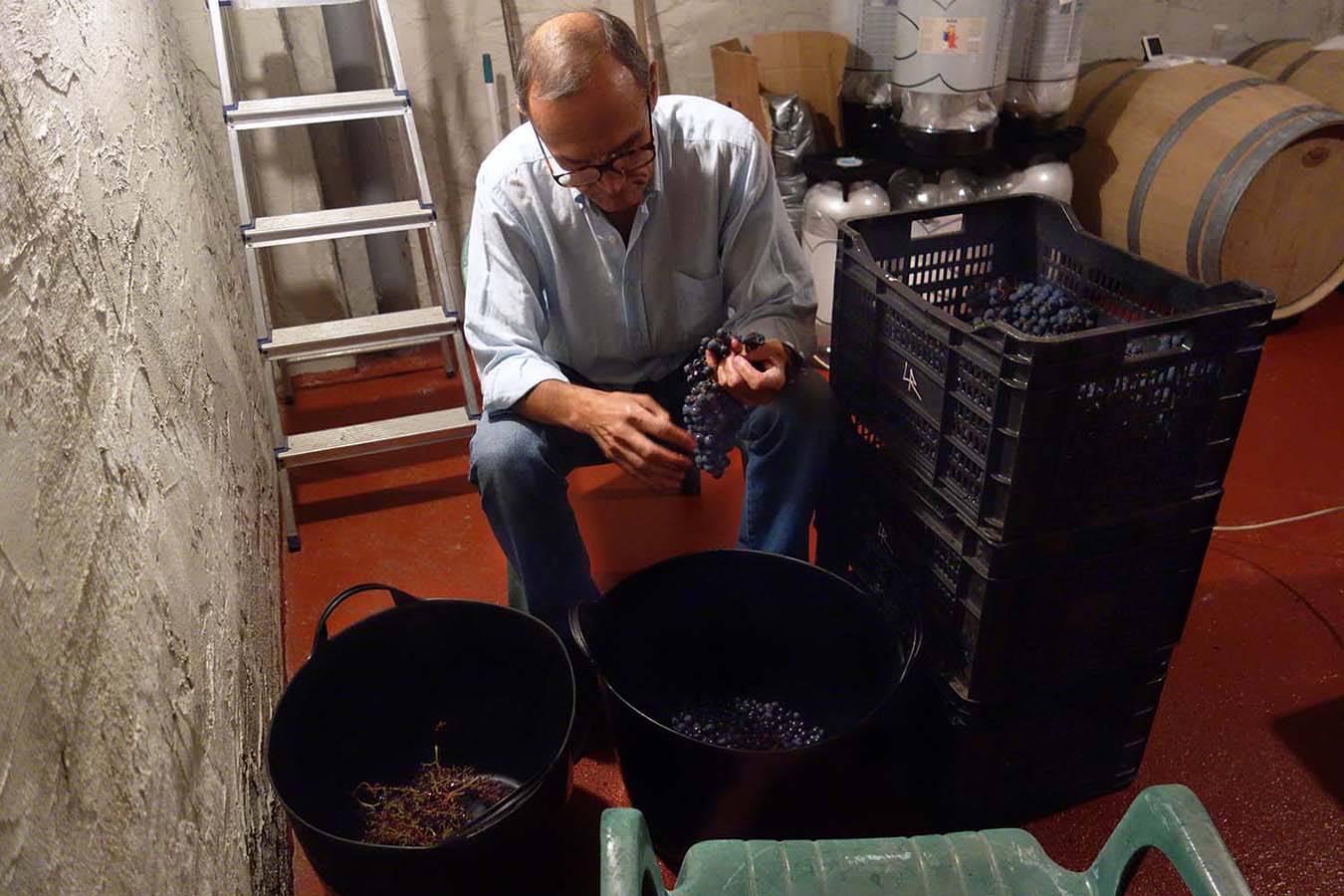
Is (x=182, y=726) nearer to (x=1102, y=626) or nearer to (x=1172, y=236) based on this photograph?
(x=1102, y=626)

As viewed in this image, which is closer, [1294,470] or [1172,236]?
[1294,470]

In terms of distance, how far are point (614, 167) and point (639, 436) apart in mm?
421

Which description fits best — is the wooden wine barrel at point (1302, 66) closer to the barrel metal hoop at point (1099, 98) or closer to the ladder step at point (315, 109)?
the barrel metal hoop at point (1099, 98)

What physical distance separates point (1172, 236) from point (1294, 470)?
812mm

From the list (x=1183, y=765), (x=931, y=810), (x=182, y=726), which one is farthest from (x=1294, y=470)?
(x=182, y=726)

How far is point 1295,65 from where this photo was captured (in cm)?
318

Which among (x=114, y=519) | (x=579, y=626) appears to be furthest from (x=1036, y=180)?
(x=114, y=519)

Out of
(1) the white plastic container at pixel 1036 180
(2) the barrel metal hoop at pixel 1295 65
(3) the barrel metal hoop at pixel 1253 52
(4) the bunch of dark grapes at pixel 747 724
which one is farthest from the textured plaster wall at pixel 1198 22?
(4) the bunch of dark grapes at pixel 747 724

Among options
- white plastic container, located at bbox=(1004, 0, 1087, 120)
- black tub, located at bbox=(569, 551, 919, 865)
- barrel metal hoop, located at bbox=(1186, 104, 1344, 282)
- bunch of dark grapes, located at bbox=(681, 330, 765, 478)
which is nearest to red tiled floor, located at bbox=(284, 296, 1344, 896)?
black tub, located at bbox=(569, 551, 919, 865)

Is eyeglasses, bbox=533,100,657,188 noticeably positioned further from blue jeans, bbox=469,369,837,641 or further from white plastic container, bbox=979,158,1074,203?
white plastic container, bbox=979,158,1074,203

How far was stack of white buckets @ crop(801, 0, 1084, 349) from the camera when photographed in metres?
2.66

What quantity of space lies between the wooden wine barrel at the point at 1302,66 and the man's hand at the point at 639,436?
277 centimetres

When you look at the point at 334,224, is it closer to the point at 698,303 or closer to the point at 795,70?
the point at 698,303

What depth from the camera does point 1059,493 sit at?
1.22m
